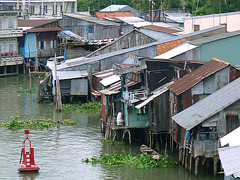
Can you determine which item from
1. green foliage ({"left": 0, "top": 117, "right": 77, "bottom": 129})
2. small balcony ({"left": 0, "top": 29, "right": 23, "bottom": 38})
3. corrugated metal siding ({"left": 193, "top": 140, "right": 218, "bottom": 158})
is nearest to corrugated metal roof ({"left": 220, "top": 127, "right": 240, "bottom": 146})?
corrugated metal siding ({"left": 193, "top": 140, "right": 218, "bottom": 158})

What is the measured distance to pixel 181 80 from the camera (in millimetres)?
26344

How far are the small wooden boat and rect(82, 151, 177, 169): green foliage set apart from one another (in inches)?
7.3

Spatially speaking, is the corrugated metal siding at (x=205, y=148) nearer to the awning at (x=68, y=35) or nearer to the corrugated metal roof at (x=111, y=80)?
the corrugated metal roof at (x=111, y=80)

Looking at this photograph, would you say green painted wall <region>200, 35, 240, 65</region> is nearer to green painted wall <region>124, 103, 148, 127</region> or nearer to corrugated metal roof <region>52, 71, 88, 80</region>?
green painted wall <region>124, 103, 148, 127</region>

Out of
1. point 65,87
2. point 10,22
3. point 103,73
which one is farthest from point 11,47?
point 103,73

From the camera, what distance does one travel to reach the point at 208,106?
74.7 feet

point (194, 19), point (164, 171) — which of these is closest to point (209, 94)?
point (164, 171)

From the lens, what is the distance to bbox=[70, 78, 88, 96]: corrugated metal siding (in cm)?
3981

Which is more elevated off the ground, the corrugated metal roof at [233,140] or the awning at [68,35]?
the awning at [68,35]

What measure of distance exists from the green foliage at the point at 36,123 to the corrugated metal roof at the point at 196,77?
1053cm

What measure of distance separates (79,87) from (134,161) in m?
15.6

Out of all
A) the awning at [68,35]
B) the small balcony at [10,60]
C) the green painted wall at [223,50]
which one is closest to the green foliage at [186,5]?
the green painted wall at [223,50]

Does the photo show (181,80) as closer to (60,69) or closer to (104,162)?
(104,162)

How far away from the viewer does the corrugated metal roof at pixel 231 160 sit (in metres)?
15.7
